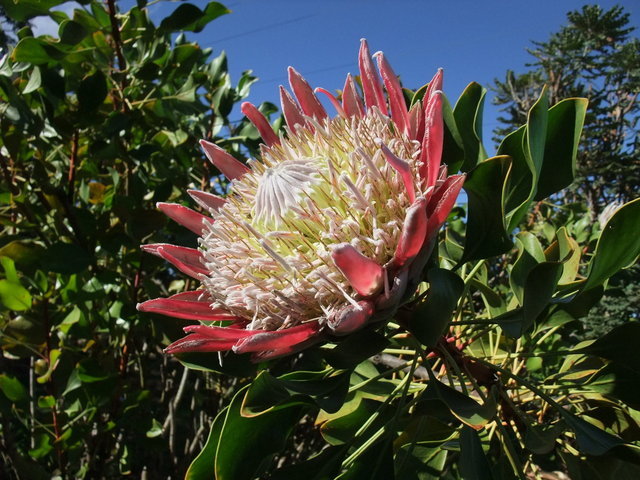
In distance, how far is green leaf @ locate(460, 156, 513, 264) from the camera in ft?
2.74

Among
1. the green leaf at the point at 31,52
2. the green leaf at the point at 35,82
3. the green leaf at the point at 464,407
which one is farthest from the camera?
the green leaf at the point at 35,82

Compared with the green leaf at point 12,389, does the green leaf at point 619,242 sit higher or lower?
higher

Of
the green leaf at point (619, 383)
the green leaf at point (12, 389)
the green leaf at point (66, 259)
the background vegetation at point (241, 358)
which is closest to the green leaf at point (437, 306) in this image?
the background vegetation at point (241, 358)

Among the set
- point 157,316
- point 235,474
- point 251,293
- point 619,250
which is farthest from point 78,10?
point 619,250

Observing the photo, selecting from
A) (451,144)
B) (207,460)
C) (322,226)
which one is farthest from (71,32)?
(207,460)

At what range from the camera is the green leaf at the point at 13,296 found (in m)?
1.61

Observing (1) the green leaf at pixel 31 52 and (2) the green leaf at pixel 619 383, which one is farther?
(1) the green leaf at pixel 31 52

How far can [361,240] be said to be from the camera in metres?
0.94

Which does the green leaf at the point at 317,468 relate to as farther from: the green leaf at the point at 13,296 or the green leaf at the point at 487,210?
the green leaf at the point at 13,296

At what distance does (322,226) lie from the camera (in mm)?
1009

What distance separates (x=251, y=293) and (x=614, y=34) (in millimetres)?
10009

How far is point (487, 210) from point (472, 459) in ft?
1.50

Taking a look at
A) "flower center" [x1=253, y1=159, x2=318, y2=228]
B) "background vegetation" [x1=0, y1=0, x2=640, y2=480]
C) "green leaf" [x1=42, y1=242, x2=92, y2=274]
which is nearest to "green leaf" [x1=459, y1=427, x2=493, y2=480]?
"background vegetation" [x1=0, y1=0, x2=640, y2=480]

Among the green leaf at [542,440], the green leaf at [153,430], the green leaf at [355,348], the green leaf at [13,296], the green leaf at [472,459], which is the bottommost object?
the green leaf at [153,430]
